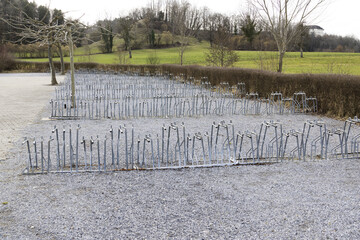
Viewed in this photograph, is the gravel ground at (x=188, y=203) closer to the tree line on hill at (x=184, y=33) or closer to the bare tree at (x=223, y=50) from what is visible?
the tree line on hill at (x=184, y=33)

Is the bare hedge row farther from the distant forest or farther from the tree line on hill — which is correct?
the distant forest

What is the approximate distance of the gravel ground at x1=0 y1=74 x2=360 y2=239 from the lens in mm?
3979

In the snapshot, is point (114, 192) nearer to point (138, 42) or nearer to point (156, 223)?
point (156, 223)

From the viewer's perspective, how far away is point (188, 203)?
4.73 m

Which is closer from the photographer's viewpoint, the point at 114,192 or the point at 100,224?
the point at 100,224

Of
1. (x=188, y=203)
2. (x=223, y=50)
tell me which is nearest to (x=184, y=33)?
(x=223, y=50)

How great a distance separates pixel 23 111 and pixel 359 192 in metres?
11.9

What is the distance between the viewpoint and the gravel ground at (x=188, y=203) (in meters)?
3.98

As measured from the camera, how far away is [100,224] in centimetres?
412

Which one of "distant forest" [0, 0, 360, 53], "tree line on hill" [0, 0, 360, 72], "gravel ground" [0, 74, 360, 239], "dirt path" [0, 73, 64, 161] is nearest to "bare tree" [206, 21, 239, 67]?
"tree line on hill" [0, 0, 360, 72]

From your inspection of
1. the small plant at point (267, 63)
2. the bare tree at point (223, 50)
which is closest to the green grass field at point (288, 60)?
the small plant at point (267, 63)

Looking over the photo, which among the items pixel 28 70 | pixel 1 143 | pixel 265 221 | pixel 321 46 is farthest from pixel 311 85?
pixel 321 46

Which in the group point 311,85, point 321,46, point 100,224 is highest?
point 321,46

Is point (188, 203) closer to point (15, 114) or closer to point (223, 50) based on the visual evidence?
point (15, 114)
